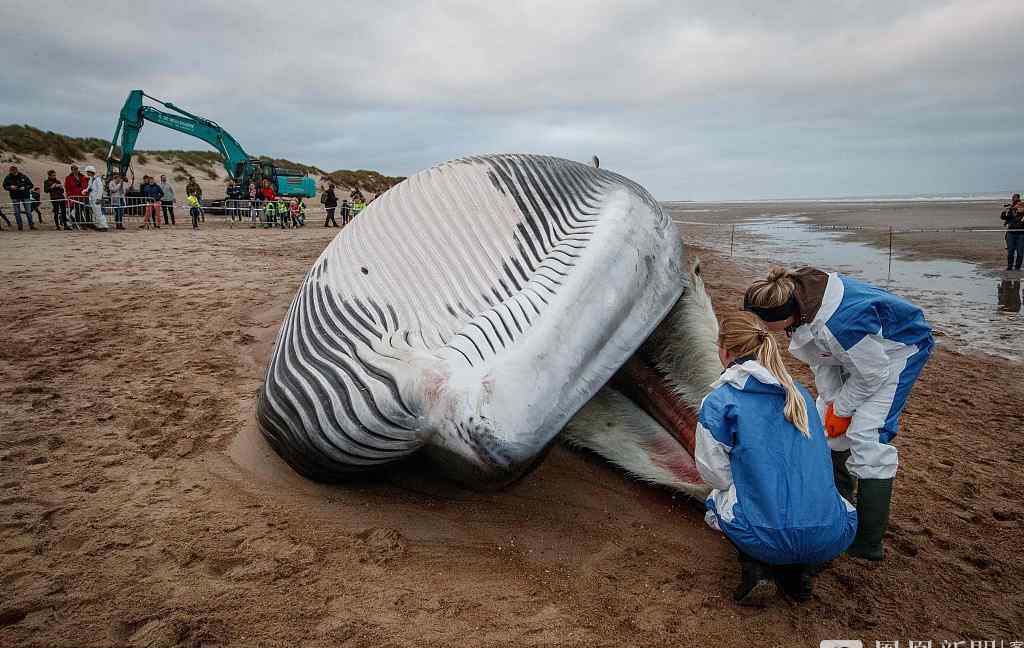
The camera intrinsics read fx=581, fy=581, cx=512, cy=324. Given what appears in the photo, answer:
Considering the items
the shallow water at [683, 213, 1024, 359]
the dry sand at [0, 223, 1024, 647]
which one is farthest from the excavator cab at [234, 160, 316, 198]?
the dry sand at [0, 223, 1024, 647]

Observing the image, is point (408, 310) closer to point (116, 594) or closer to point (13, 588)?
point (116, 594)

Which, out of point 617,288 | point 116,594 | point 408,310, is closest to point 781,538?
point 617,288

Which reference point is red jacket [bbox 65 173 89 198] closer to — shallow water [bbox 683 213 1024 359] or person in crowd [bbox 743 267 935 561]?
shallow water [bbox 683 213 1024 359]

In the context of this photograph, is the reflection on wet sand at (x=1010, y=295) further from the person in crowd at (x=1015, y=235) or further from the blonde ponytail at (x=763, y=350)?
the blonde ponytail at (x=763, y=350)

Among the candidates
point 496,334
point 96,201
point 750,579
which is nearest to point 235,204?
point 96,201

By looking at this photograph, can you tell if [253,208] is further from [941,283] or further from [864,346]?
[864,346]

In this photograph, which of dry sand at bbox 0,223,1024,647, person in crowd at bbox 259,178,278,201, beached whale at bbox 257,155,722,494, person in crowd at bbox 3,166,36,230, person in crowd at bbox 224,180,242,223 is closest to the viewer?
dry sand at bbox 0,223,1024,647

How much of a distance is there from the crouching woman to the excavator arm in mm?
26610

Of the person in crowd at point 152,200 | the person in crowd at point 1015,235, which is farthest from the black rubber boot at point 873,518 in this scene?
the person in crowd at point 152,200

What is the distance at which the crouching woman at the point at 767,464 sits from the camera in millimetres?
2637

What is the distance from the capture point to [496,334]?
3.14m

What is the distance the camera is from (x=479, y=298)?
11.5ft

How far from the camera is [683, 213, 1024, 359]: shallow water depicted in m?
8.56

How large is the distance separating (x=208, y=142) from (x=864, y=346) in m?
30.5
